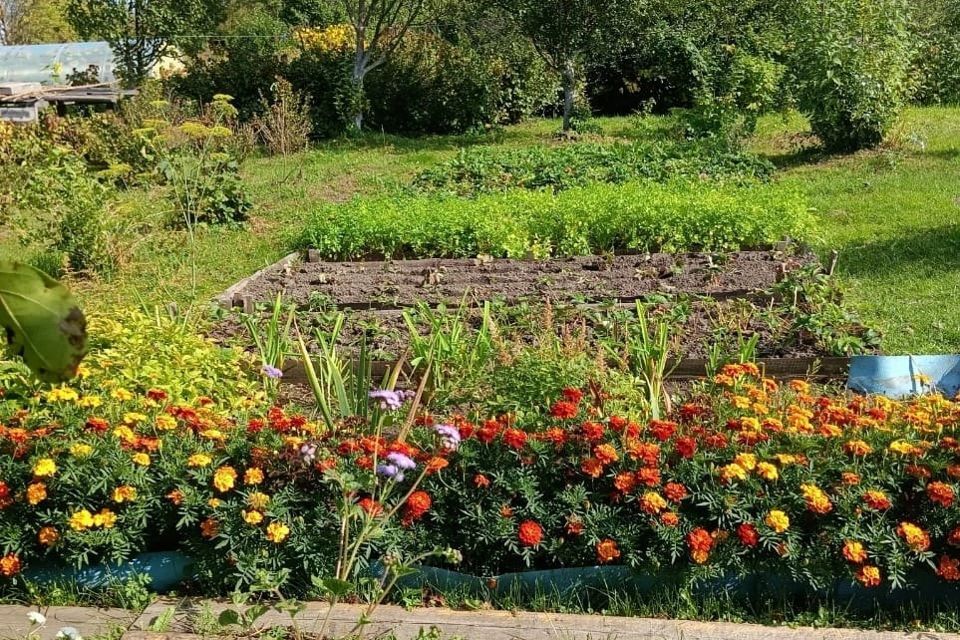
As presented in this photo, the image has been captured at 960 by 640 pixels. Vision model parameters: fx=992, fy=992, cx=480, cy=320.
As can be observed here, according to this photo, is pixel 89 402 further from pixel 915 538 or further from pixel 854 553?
pixel 915 538

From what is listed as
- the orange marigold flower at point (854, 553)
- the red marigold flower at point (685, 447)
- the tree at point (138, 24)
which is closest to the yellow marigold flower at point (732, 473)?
the red marigold flower at point (685, 447)

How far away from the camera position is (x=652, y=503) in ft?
9.71

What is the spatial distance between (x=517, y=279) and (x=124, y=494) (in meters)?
4.35

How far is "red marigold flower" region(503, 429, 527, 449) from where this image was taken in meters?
3.18

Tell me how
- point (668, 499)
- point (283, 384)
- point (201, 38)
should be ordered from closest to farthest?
point (668, 499) → point (283, 384) → point (201, 38)

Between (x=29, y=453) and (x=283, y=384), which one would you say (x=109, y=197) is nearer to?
(x=283, y=384)

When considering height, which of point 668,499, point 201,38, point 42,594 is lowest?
point 42,594

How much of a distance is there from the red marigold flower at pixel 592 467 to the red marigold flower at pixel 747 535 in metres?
0.45

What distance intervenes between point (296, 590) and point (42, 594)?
0.80 metres

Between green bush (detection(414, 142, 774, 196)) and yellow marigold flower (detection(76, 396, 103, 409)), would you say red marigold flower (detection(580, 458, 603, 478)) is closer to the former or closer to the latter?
yellow marigold flower (detection(76, 396, 103, 409))

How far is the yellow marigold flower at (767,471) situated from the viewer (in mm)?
2996

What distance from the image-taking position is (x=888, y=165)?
11.1 meters

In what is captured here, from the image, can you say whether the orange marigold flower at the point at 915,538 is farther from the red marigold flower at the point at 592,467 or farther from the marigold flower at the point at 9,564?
the marigold flower at the point at 9,564

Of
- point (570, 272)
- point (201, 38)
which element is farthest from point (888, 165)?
point (201, 38)
